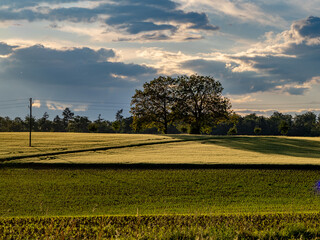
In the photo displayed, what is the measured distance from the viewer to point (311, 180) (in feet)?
90.4

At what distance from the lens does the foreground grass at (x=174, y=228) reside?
31.3 ft

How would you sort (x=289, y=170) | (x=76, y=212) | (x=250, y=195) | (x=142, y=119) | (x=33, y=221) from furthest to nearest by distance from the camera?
1. (x=142, y=119)
2. (x=289, y=170)
3. (x=250, y=195)
4. (x=76, y=212)
5. (x=33, y=221)

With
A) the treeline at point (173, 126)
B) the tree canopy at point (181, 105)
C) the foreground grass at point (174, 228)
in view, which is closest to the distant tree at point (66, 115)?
the treeline at point (173, 126)

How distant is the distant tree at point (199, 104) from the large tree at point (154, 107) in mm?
2244

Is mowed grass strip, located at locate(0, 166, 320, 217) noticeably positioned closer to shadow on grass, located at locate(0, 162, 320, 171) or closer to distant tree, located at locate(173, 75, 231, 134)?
shadow on grass, located at locate(0, 162, 320, 171)

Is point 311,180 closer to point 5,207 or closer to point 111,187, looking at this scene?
point 111,187

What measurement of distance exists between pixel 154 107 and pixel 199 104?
1084 centimetres

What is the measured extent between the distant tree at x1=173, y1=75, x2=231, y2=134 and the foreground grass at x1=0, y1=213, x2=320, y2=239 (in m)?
68.8

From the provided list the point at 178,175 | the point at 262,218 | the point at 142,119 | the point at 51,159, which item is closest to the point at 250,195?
the point at 178,175

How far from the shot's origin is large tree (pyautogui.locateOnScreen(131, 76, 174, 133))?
82.3 m

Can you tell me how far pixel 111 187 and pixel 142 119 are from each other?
187 ft

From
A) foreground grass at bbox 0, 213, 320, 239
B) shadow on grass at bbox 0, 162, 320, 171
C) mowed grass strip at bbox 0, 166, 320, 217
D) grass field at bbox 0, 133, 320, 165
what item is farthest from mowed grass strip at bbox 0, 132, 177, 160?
foreground grass at bbox 0, 213, 320, 239

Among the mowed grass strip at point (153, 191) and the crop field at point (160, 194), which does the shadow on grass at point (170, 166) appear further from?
the mowed grass strip at point (153, 191)

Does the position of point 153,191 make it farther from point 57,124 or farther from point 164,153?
point 57,124
